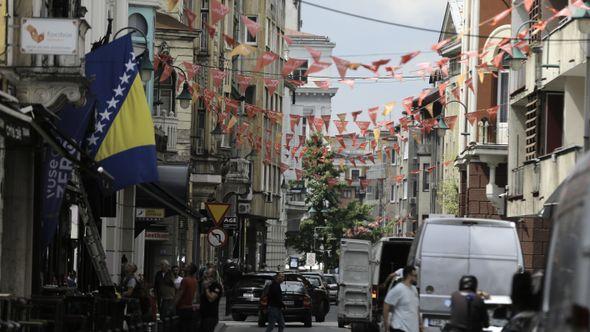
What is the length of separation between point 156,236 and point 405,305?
30.6 metres

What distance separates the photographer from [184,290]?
2920 centimetres

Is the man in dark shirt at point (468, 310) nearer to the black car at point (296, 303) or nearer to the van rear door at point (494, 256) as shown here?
the van rear door at point (494, 256)

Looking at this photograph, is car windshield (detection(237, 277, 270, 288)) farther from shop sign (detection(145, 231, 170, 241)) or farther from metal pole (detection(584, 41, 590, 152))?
metal pole (detection(584, 41, 590, 152))

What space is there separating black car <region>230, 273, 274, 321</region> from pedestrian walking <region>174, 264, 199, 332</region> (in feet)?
56.8

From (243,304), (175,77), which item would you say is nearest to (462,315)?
(243,304)

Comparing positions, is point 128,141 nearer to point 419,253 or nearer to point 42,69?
point 42,69

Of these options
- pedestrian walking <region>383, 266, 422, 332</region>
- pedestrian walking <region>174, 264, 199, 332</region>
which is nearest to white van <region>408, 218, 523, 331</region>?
Answer: pedestrian walking <region>174, 264, 199, 332</region>

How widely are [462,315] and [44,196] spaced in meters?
7.53

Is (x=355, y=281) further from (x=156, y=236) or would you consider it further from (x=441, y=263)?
(x=441, y=263)

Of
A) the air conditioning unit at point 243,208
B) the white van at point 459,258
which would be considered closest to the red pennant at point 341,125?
the white van at point 459,258

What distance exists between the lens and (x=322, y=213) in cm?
12825

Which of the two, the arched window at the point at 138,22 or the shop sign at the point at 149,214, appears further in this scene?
the arched window at the point at 138,22

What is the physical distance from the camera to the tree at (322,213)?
12576 centimetres

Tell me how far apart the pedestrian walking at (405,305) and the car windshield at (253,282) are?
24725 mm
